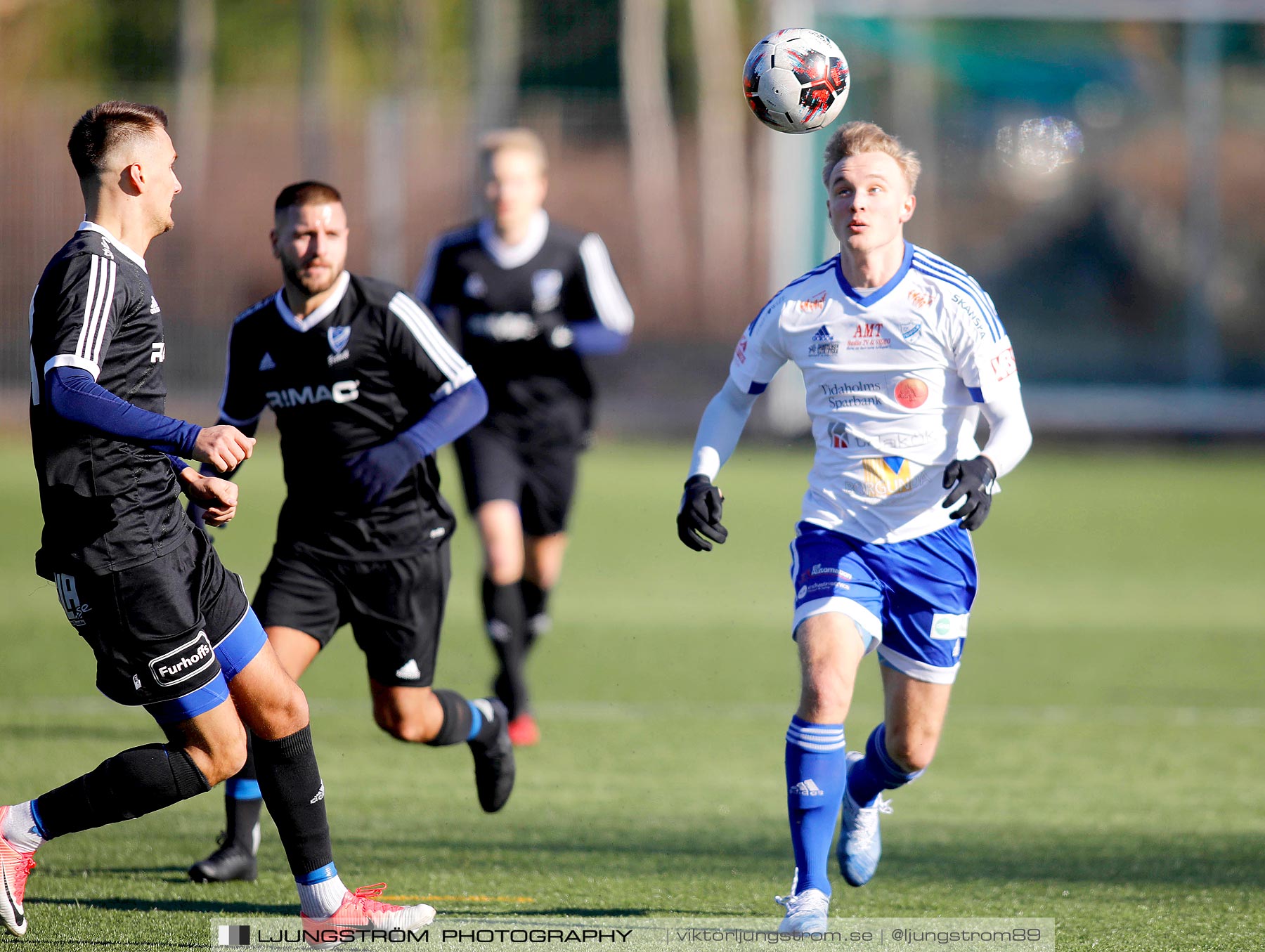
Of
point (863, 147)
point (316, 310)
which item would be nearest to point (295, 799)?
point (316, 310)

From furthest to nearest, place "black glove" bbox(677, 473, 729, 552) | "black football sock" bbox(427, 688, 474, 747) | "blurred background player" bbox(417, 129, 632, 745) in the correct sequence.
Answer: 1. "blurred background player" bbox(417, 129, 632, 745)
2. "black football sock" bbox(427, 688, 474, 747)
3. "black glove" bbox(677, 473, 729, 552)

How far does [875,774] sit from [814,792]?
64 cm

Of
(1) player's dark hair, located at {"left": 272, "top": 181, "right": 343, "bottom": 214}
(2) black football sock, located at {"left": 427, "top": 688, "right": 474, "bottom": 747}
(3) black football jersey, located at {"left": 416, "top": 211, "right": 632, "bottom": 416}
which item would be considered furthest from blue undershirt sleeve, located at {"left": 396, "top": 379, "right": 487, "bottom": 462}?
(3) black football jersey, located at {"left": 416, "top": 211, "right": 632, "bottom": 416}

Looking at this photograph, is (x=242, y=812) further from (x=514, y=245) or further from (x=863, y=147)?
(x=514, y=245)

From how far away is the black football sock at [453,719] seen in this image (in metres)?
5.33

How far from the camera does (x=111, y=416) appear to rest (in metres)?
3.71

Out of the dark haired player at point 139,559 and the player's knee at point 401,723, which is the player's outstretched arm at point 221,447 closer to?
the dark haired player at point 139,559

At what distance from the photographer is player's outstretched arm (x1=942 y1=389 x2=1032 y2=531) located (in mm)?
4254

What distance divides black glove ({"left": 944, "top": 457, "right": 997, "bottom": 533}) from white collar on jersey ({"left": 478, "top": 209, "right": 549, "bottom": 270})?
13.2 feet

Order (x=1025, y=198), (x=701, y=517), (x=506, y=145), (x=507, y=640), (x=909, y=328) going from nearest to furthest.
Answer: (x=701, y=517)
(x=909, y=328)
(x=507, y=640)
(x=506, y=145)
(x=1025, y=198)

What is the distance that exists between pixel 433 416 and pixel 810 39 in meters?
1.76

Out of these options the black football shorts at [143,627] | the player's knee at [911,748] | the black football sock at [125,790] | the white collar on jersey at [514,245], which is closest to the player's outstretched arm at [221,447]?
the black football shorts at [143,627]

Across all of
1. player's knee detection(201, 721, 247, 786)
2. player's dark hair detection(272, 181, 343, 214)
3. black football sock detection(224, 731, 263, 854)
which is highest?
player's dark hair detection(272, 181, 343, 214)

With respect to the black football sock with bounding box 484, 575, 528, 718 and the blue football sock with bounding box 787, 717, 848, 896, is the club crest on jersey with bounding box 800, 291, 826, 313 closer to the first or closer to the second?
the blue football sock with bounding box 787, 717, 848, 896
